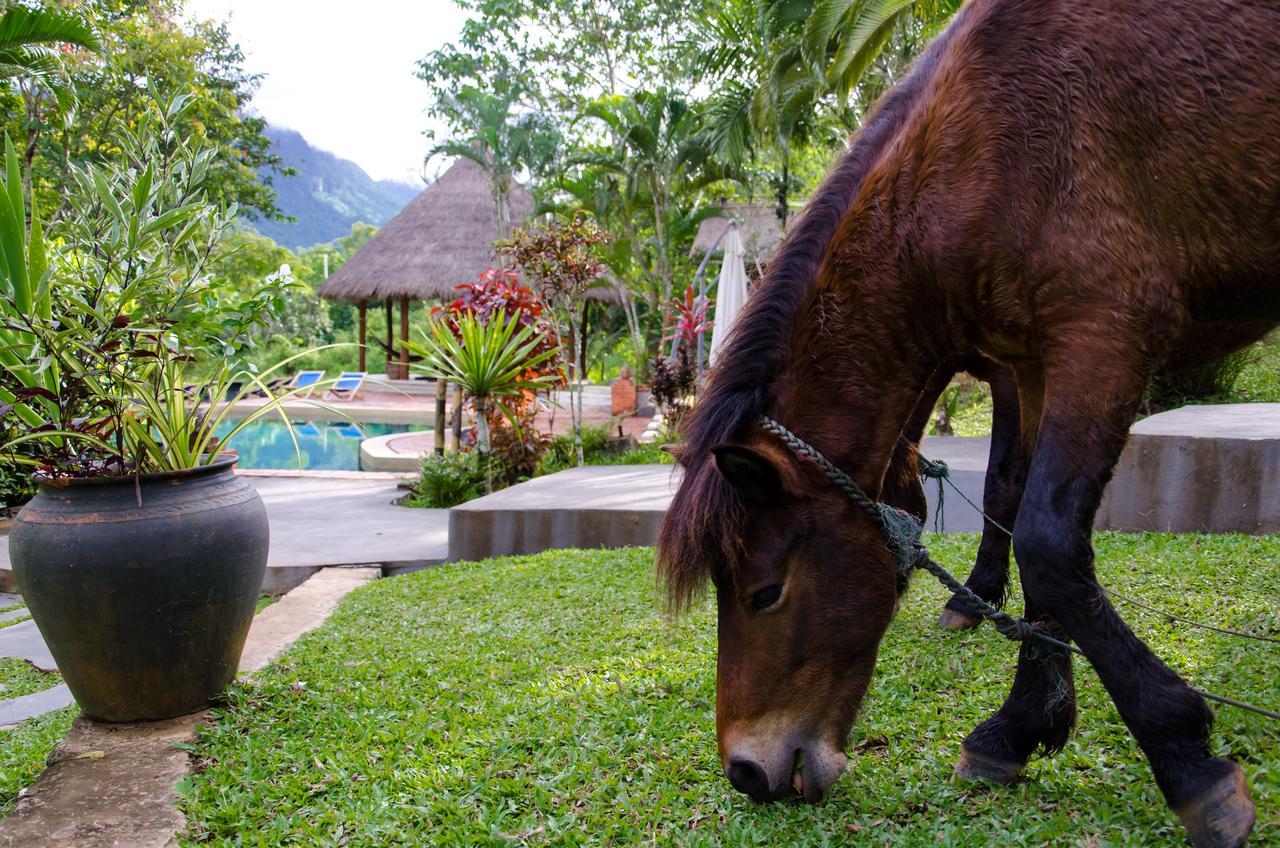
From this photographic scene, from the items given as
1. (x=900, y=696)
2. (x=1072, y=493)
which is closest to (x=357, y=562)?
(x=900, y=696)

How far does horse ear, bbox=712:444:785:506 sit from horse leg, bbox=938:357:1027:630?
967mm

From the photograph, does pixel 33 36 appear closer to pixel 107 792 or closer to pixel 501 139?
pixel 107 792

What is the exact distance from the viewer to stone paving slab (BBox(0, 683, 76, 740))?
12.1 feet

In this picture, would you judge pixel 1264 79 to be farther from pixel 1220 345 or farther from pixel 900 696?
pixel 900 696

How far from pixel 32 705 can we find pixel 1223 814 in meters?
4.33

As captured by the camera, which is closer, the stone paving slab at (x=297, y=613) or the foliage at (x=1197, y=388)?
the stone paving slab at (x=297, y=613)

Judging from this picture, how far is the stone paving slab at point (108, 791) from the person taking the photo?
221 cm

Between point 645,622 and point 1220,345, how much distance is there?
8.68 feet

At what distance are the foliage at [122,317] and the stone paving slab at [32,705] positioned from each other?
1.33 metres

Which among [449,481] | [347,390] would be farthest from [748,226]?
[449,481]

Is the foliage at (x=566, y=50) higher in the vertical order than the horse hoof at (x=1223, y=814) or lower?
higher

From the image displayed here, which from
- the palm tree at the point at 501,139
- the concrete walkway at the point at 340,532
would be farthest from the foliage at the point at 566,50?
the concrete walkway at the point at 340,532

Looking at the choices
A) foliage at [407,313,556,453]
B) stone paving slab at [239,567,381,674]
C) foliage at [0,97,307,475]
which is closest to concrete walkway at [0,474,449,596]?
stone paving slab at [239,567,381,674]

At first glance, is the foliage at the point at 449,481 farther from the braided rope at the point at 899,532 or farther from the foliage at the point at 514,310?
the braided rope at the point at 899,532
